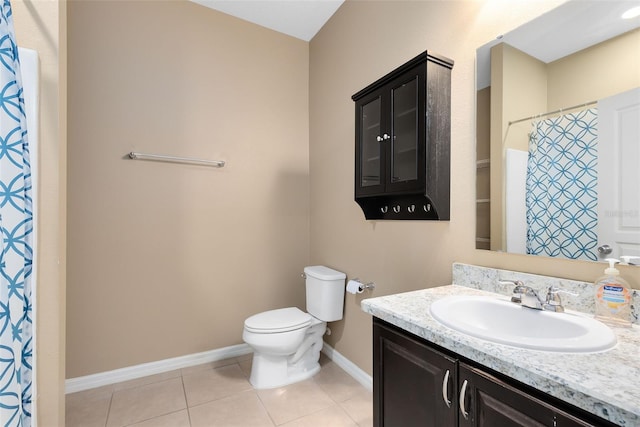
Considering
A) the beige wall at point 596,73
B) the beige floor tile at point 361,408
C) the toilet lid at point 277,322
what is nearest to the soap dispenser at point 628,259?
the beige wall at point 596,73

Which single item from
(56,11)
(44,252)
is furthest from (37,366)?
(56,11)

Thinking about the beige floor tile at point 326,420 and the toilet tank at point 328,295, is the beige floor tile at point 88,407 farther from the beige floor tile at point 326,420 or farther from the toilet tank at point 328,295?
the toilet tank at point 328,295

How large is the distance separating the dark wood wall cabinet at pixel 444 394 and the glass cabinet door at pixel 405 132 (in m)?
0.76

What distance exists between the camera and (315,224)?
2656 millimetres

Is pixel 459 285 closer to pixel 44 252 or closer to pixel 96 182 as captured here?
pixel 44 252

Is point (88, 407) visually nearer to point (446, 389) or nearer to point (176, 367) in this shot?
point (176, 367)

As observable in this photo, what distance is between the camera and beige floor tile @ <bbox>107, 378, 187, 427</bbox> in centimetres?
171

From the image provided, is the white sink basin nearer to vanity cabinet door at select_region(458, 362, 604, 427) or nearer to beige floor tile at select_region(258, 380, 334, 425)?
vanity cabinet door at select_region(458, 362, 604, 427)

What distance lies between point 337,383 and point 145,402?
47.1 inches

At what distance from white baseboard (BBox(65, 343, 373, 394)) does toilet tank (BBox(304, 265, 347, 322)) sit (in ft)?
1.21

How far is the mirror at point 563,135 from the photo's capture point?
3.05 ft

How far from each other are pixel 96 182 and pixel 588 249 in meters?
2.59

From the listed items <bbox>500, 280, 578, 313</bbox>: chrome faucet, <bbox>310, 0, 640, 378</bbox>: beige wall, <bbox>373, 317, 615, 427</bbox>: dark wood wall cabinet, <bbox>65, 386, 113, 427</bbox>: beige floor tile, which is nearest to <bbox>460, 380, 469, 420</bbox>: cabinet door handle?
<bbox>373, 317, 615, 427</bbox>: dark wood wall cabinet

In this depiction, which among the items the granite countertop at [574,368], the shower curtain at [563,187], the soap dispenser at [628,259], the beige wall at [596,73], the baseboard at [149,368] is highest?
the beige wall at [596,73]
